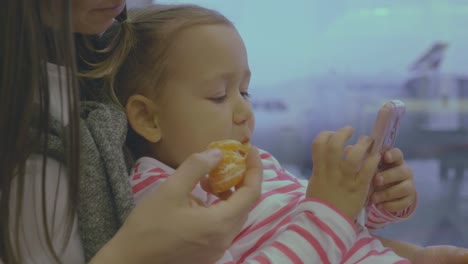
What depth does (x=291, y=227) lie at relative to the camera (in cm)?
66

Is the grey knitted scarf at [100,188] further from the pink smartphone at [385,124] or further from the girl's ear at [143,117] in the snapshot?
the pink smartphone at [385,124]

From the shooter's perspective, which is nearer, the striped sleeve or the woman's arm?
the striped sleeve

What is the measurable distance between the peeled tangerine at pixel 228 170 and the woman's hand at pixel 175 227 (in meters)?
0.04

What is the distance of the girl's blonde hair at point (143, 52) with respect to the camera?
2.52ft

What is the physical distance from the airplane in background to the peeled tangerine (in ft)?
3.47

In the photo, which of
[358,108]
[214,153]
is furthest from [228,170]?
[358,108]

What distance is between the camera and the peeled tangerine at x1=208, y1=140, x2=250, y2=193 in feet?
1.89

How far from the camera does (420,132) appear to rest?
180 centimetres

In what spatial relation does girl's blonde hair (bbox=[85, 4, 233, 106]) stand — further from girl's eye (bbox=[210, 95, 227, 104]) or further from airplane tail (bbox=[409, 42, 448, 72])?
airplane tail (bbox=[409, 42, 448, 72])

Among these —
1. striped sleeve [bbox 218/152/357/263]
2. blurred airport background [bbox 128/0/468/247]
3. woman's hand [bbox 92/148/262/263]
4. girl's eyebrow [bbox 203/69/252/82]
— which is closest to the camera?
woman's hand [bbox 92/148/262/263]

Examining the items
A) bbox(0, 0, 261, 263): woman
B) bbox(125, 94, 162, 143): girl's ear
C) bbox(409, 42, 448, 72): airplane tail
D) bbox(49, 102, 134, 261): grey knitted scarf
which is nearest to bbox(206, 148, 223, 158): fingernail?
bbox(0, 0, 261, 263): woman

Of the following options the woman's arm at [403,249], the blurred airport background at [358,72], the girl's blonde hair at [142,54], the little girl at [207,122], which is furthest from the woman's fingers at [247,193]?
the blurred airport background at [358,72]

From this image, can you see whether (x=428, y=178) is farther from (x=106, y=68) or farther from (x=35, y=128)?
(x=35, y=128)

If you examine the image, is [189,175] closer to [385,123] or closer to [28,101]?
[28,101]
